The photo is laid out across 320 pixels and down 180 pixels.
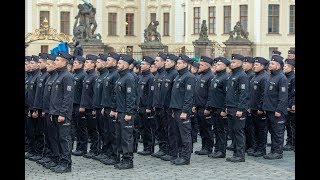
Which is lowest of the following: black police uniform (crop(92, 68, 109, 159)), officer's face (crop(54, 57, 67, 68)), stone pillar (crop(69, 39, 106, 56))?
black police uniform (crop(92, 68, 109, 159))

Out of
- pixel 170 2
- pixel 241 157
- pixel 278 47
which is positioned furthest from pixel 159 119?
pixel 170 2

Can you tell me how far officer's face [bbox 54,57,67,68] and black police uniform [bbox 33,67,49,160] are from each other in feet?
2.57

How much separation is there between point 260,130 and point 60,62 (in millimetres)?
4774

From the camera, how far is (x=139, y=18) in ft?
205

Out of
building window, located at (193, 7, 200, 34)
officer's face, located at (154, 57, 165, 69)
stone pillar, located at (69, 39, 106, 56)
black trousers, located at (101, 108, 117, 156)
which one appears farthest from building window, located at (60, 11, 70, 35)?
black trousers, located at (101, 108, 117, 156)

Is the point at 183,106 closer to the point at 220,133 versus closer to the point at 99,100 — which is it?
the point at 220,133

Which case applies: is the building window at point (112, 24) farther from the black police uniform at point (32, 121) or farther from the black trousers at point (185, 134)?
the black trousers at point (185, 134)

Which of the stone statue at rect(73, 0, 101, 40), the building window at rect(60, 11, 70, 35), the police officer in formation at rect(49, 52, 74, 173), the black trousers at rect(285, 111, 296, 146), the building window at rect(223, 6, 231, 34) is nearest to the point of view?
the police officer in formation at rect(49, 52, 74, 173)

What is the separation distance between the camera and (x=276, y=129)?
1441 centimetres

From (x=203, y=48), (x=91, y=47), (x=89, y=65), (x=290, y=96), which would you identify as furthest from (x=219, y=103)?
(x=203, y=48)

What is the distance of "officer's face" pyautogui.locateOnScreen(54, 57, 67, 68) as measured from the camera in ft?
42.0

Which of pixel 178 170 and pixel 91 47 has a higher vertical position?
pixel 91 47

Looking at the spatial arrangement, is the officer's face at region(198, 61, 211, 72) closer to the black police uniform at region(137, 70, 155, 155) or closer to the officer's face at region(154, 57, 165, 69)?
the officer's face at region(154, 57, 165, 69)
